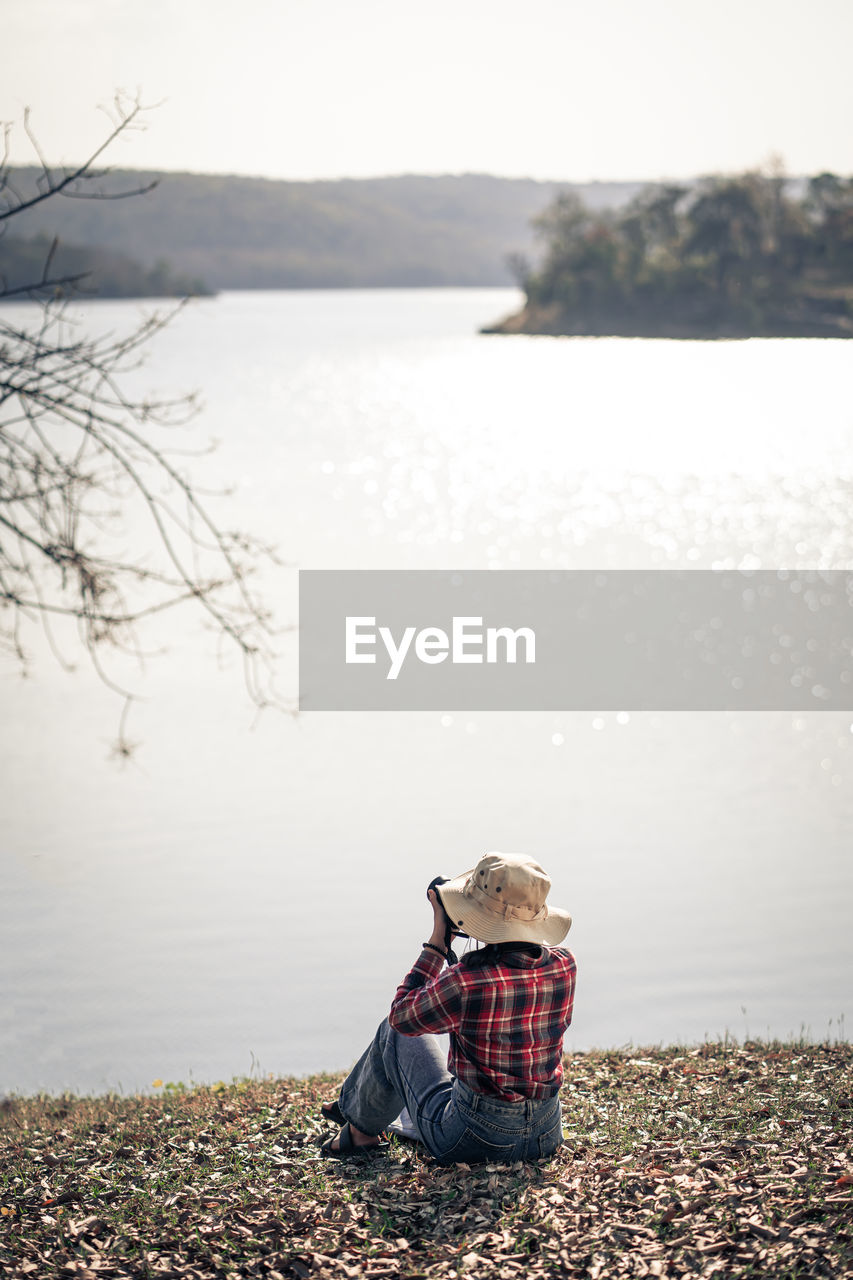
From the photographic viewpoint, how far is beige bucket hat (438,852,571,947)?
14.3ft

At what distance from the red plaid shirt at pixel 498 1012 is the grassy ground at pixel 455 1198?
0.42 m

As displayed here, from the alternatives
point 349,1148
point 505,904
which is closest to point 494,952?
point 505,904

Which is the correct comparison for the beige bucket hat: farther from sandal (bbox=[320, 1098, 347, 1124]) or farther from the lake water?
the lake water

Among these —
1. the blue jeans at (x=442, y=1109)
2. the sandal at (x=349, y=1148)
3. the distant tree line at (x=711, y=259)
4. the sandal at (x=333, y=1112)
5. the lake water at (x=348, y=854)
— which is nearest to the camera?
the blue jeans at (x=442, y=1109)

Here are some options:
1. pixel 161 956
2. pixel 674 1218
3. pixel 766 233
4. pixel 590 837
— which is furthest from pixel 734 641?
pixel 766 233

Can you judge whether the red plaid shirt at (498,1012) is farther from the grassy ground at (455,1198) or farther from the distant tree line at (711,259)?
the distant tree line at (711,259)

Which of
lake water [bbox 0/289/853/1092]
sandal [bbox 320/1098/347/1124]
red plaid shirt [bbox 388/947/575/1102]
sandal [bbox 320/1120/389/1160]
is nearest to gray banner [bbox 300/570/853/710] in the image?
lake water [bbox 0/289/853/1092]

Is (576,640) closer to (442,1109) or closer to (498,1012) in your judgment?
(442,1109)

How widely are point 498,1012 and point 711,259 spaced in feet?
378

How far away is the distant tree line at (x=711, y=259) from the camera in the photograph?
108 meters

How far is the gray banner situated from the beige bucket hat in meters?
13.6

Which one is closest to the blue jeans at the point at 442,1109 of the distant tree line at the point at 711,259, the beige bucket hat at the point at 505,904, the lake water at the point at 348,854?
the beige bucket hat at the point at 505,904

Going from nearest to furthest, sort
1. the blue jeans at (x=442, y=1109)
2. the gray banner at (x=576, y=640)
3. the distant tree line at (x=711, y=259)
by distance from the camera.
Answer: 1. the blue jeans at (x=442, y=1109)
2. the gray banner at (x=576, y=640)
3. the distant tree line at (x=711, y=259)

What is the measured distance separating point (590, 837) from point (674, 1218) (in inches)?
347
